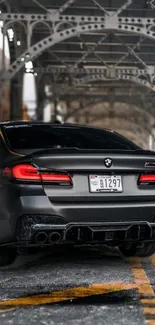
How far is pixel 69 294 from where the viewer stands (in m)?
4.06

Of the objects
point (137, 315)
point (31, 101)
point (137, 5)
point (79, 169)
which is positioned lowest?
point (31, 101)

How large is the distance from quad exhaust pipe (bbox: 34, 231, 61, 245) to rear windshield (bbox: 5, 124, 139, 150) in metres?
0.98

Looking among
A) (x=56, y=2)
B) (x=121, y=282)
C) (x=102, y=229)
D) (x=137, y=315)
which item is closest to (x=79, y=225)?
Result: (x=102, y=229)

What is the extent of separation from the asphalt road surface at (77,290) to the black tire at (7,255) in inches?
2.7

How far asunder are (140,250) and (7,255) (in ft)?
4.78

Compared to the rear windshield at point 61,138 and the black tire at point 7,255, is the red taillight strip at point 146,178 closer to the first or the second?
the rear windshield at point 61,138

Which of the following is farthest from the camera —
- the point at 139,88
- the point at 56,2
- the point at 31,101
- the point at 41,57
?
the point at 31,101

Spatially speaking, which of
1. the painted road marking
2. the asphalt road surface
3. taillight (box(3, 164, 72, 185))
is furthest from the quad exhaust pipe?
the painted road marking

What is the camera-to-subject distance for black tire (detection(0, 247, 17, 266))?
498cm

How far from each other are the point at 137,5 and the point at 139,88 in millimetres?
17070

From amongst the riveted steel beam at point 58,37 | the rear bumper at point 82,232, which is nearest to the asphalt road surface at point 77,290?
the rear bumper at point 82,232

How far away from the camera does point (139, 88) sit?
3441cm

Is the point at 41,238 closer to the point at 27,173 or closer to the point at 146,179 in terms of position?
the point at 27,173

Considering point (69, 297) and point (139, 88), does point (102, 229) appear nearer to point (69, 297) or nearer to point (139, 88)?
point (69, 297)
